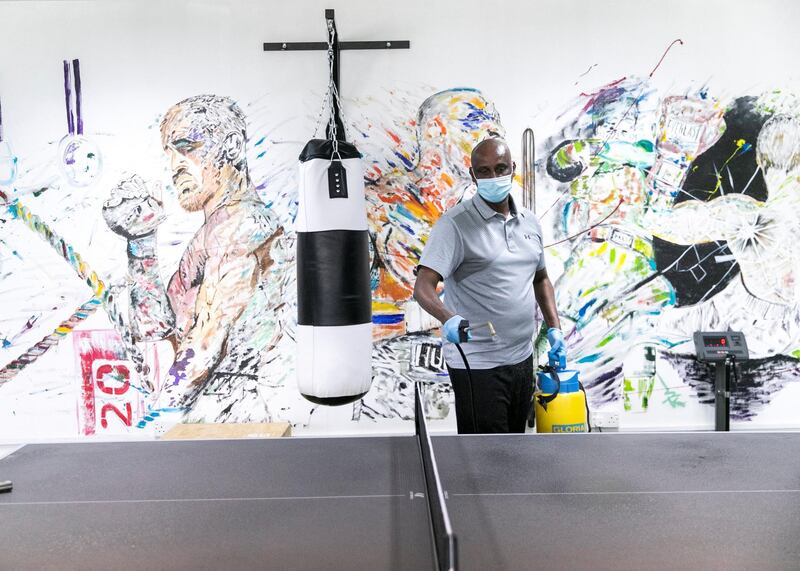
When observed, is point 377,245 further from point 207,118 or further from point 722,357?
point 722,357

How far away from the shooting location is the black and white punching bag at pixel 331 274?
214 centimetres

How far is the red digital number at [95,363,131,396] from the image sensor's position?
2.90 metres

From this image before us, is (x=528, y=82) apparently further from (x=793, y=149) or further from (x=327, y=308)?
(x=327, y=308)

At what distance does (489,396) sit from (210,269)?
161 centimetres

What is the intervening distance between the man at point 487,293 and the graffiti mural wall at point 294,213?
80cm

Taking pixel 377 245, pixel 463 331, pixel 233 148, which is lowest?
pixel 463 331

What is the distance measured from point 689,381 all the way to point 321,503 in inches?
96.4

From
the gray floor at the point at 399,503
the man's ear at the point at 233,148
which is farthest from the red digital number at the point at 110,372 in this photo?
the gray floor at the point at 399,503

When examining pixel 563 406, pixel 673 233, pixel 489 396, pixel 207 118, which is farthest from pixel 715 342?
pixel 207 118

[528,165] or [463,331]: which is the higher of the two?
[528,165]

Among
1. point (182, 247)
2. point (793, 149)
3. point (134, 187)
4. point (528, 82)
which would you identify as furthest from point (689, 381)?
point (134, 187)

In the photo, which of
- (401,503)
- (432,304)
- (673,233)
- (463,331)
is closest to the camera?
(401,503)

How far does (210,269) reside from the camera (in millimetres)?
2871

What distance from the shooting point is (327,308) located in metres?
2.15
